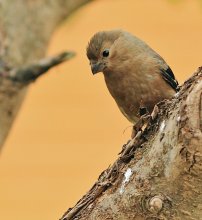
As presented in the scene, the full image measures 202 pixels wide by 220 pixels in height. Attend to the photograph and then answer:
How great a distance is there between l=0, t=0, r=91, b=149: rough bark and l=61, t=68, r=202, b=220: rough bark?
1537 millimetres

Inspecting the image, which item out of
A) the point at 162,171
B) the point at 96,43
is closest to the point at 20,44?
the point at 96,43

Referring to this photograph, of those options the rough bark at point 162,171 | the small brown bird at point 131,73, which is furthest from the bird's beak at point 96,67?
the rough bark at point 162,171

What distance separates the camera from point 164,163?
8.44 feet

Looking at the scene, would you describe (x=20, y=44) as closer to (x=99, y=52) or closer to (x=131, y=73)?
(x=99, y=52)

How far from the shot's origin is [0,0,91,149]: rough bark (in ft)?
14.7

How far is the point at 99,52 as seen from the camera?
4559mm

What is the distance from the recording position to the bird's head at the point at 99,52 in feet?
14.8

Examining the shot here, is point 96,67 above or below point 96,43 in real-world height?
below

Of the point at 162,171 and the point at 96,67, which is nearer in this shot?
the point at 162,171

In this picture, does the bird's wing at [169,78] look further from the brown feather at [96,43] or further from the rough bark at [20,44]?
the rough bark at [20,44]

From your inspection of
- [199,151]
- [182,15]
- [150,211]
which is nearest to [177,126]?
[199,151]

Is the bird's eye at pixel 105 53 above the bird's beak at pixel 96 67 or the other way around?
above

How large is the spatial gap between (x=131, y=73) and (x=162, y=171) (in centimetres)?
190

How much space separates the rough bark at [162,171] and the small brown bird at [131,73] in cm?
144
